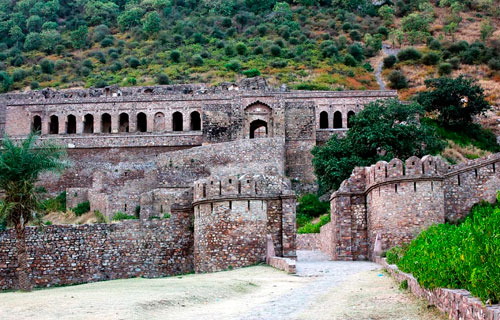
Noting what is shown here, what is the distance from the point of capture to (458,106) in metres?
52.8

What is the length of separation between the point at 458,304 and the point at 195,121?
46001mm

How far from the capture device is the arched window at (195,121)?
55000 mm

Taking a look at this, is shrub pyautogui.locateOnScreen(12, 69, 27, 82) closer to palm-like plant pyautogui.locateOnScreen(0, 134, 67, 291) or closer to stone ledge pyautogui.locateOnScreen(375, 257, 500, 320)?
palm-like plant pyautogui.locateOnScreen(0, 134, 67, 291)

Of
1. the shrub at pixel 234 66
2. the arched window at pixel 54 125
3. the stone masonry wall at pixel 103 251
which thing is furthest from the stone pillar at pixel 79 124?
the stone masonry wall at pixel 103 251

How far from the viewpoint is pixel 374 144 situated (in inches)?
1460

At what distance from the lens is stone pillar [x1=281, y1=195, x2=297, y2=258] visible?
21547mm

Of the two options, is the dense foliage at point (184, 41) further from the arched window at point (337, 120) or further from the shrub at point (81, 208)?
the shrub at point (81, 208)

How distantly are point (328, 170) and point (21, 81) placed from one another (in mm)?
61278

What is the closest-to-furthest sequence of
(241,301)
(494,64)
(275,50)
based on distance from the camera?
(241,301), (494,64), (275,50)

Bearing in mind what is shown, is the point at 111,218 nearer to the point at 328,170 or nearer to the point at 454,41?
the point at 328,170

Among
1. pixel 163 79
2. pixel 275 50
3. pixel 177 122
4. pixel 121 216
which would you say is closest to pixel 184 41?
pixel 275 50

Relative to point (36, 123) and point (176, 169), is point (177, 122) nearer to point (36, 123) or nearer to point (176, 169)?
point (36, 123)

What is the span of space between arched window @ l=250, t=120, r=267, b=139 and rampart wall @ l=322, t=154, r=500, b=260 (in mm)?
28150

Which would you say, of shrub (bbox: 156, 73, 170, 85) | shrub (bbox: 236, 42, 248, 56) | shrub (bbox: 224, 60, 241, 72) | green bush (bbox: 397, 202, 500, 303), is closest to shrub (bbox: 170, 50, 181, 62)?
shrub (bbox: 236, 42, 248, 56)
